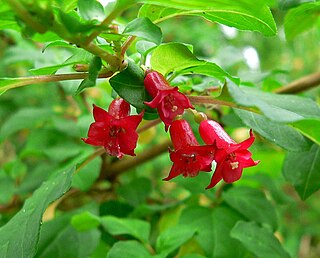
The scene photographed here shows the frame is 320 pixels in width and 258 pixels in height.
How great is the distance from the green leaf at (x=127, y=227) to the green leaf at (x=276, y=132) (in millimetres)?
332

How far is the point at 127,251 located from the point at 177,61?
1.10 feet

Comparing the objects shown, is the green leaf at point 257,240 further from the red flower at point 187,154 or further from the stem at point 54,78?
the stem at point 54,78

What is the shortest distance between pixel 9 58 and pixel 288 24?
2.56 feet

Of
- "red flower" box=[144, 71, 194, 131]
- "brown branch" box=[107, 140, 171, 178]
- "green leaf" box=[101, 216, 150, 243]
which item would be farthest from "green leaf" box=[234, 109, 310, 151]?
"brown branch" box=[107, 140, 171, 178]

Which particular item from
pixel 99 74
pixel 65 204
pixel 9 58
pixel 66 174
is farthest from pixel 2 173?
pixel 99 74

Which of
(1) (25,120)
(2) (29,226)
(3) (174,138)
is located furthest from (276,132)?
(1) (25,120)

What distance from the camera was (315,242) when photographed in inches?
92.6

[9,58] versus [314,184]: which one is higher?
[314,184]

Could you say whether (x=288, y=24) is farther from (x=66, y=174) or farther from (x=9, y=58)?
(x=9, y=58)

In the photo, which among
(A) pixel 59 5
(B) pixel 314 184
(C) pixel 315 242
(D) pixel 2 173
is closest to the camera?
(A) pixel 59 5

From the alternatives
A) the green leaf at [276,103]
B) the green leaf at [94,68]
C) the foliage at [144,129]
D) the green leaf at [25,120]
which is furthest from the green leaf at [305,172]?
the green leaf at [25,120]

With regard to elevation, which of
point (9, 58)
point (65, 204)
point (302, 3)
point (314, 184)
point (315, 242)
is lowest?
point (315, 242)

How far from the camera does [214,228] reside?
963 millimetres

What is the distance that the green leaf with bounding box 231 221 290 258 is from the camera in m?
0.85
